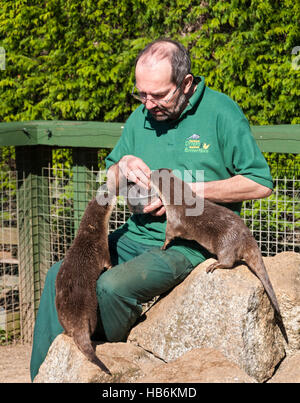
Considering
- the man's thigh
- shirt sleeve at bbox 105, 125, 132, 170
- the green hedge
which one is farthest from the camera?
the green hedge

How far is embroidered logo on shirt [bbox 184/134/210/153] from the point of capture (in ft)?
12.6

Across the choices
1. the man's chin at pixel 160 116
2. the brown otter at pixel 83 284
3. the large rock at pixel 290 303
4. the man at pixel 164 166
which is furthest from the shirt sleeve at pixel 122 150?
the large rock at pixel 290 303

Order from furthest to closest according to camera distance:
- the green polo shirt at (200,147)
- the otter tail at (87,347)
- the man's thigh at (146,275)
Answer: the green polo shirt at (200,147) → the man's thigh at (146,275) → the otter tail at (87,347)

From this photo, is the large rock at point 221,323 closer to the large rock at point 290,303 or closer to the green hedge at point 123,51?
the large rock at point 290,303

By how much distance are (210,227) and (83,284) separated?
850 millimetres

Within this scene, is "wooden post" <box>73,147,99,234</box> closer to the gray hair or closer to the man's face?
the man's face

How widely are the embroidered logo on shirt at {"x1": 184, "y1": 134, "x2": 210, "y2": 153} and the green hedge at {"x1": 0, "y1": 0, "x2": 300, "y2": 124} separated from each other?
2868 mm

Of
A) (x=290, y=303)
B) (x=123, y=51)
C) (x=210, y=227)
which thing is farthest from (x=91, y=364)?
(x=123, y=51)

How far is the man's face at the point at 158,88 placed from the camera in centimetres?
366

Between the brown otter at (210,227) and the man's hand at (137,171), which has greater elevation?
the man's hand at (137,171)

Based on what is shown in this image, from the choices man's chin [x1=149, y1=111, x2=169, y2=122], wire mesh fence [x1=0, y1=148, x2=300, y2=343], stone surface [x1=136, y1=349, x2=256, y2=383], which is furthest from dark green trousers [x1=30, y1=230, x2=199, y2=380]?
wire mesh fence [x1=0, y1=148, x2=300, y2=343]

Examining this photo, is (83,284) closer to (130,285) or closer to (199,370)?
(130,285)

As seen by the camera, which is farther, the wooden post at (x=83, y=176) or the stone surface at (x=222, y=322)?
the wooden post at (x=83, y=176)

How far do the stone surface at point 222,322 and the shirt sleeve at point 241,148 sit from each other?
59 cm
